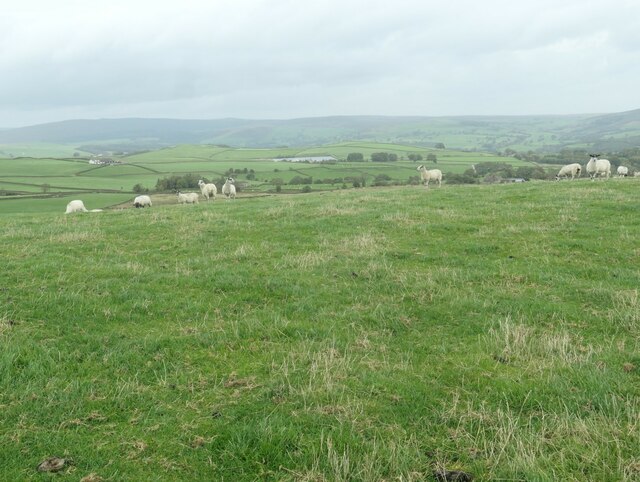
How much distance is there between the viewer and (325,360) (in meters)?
6.64

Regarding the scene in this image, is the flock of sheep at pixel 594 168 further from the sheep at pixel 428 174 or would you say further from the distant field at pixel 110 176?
the distant field at pixel 110 176

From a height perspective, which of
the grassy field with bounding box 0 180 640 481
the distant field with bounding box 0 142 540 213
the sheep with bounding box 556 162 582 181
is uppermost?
the sheep with bounding box 556 162 582 181

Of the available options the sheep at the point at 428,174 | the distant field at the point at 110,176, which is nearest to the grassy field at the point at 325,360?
the sheep at the point at 428,174

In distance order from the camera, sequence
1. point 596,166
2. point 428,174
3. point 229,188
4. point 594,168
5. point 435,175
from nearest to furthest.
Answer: point 594,168
point 596,166
point 428,174
point 435,175
point 229,188

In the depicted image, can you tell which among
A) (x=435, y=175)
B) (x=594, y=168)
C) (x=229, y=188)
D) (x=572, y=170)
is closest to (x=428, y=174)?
(x=435, y=175)

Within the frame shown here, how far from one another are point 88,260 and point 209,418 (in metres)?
8.38

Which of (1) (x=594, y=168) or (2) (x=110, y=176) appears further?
(2) (x=110, y=176)

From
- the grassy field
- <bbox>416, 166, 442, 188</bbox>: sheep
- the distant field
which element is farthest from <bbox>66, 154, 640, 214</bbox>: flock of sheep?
the grassy field

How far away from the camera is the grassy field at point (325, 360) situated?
479cm

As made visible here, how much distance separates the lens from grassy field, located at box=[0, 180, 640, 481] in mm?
4785

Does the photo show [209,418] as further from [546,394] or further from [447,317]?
[447,317]

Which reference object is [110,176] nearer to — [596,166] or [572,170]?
[572,170]

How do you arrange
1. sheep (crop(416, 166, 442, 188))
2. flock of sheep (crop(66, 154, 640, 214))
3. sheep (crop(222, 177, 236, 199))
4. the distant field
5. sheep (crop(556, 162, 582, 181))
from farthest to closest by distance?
the distant field < sheep (crop(222, 177, 236, 199)) < sheep (crop(416, 166, 442, 188)) < sheep (crop(556, 162, 582, 181)) < flock of sheep (crop(66, 154, 640, 214))

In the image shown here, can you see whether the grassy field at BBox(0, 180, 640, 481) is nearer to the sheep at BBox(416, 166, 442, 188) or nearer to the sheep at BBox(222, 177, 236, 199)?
the sheep at BBox(416, 166, 442, 188)
